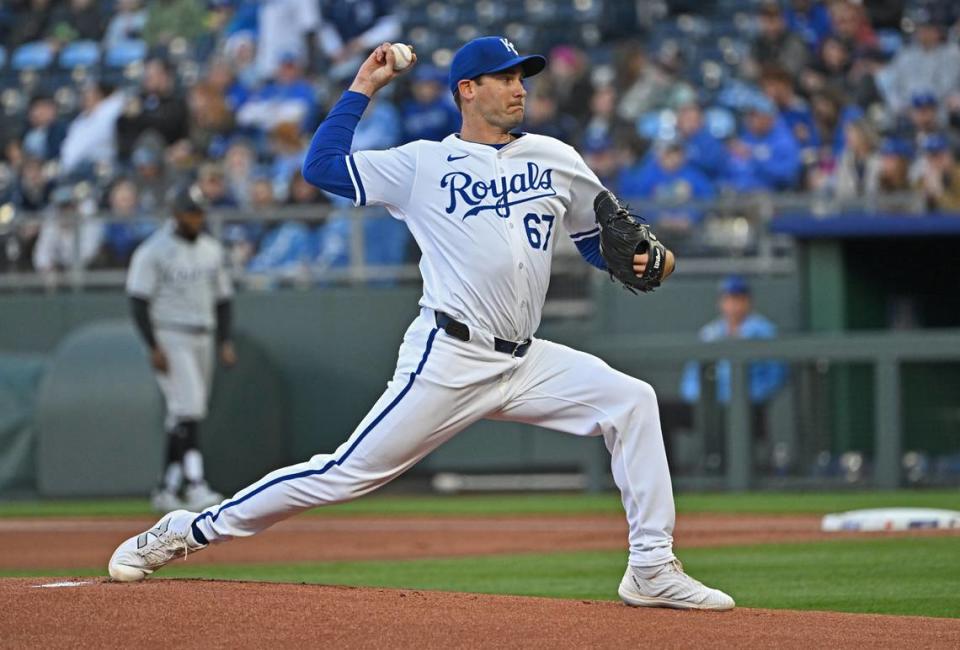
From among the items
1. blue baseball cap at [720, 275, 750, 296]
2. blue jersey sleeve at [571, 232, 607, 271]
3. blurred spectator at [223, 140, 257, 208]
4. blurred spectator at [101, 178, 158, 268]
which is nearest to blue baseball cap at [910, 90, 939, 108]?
blue baseball cap at [720, 275, 750, 296]

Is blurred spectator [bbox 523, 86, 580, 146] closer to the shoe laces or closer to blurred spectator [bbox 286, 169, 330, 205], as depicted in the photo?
blurred spectator [bbox 286, 169, 330, 205]

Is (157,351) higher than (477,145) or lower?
lower

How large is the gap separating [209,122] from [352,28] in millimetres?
1865

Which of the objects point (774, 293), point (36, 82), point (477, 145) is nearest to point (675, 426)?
point (774, 293)

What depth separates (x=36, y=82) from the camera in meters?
20.1

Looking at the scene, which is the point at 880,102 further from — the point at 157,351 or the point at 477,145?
the point at 477,145

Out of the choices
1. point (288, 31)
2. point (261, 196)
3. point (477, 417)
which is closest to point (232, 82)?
point (288, 31)

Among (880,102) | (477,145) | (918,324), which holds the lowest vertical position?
(918,324)

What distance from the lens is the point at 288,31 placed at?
17969 millimetres

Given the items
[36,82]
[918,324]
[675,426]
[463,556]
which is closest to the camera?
[463,556]

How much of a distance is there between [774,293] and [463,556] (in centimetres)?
581

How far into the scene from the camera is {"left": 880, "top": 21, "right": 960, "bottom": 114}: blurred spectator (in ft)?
48.2

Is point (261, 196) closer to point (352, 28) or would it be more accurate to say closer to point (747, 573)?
point (352, 28)

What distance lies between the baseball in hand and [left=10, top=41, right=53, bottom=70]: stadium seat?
16037mm
